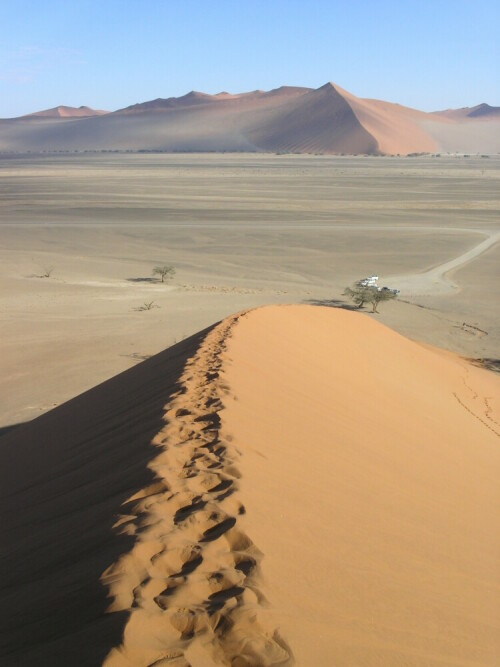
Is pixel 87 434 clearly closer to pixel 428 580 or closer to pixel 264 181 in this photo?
pixel 428 580

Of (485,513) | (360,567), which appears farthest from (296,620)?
(485,513)

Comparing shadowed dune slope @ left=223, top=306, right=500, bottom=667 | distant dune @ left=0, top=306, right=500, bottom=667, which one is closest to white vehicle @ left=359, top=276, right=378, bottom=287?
shadowed dune slope @ left=223, top=306, right=500, bottom=667

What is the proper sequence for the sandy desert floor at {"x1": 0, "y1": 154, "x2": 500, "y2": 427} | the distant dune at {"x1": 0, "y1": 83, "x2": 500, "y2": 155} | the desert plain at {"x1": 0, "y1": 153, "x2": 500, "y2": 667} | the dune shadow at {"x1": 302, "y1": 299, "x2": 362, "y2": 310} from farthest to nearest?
the distant dune at {"x1": 0, "y1": 83, "x2": 500, "y2": 155}
the dune shadow at {"x1": 302, "y1": 299, "x2": 362, "y2": 310}
the sandy desert floor at {"x1": 0, "y1": 154, "x2": 500, "y2": 427}
the desert plain at {"x1": 0, "y1": 153, "x2": 500, "y2": 667}

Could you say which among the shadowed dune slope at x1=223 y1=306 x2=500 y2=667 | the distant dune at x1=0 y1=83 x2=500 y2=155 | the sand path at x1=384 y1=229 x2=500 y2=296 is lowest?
the sand path at x1=384 y1=229 x2=500 y2=296

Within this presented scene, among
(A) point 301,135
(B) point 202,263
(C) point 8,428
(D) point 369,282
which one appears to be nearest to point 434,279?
(D) point 369,282

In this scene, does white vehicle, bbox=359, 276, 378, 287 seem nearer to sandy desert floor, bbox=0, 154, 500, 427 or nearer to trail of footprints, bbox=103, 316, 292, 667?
sandy desert floor, bbox=0, 154, 500, 427

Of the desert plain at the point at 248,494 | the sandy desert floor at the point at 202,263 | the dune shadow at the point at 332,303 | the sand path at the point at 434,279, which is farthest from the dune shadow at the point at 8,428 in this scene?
the sand path at the point at 434,279
